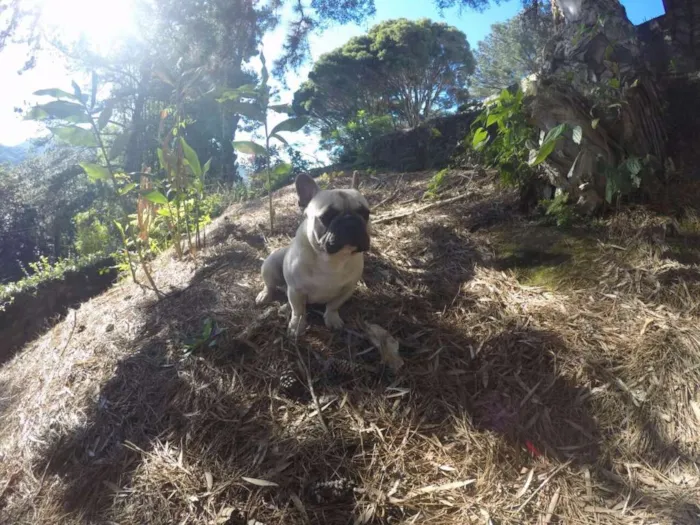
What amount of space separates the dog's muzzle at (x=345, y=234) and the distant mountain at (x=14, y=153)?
19.9 metres

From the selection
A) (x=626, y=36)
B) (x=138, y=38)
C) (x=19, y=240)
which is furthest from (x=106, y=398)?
(x=19, y=240)

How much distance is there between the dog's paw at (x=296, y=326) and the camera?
8.39 feet

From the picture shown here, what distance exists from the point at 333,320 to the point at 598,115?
104 inches

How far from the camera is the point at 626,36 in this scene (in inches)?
152

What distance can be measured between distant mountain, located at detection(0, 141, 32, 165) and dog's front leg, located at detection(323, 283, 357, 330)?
64.6 ft

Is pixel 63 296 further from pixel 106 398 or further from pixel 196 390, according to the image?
pixel 196 390

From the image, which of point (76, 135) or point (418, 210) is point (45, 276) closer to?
point (76, 135)

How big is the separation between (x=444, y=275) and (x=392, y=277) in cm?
39

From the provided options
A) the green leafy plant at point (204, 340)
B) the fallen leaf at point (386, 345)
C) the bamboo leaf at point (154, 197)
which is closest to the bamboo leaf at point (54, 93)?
the bamboo leaf at point (154, 197)

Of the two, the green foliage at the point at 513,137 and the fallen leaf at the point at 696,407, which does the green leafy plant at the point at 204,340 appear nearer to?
the fallen leaf at the point at 696,407

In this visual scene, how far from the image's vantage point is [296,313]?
2.60 metres

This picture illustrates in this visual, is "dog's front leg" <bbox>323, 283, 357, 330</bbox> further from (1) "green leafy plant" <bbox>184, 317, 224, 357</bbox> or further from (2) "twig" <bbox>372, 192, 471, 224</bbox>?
(2) "twig" <bbox>372, 192, 471, 224</bbox>

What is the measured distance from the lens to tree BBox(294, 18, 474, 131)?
57.6ft

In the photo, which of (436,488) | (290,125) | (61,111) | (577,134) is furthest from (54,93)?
(577,134)
